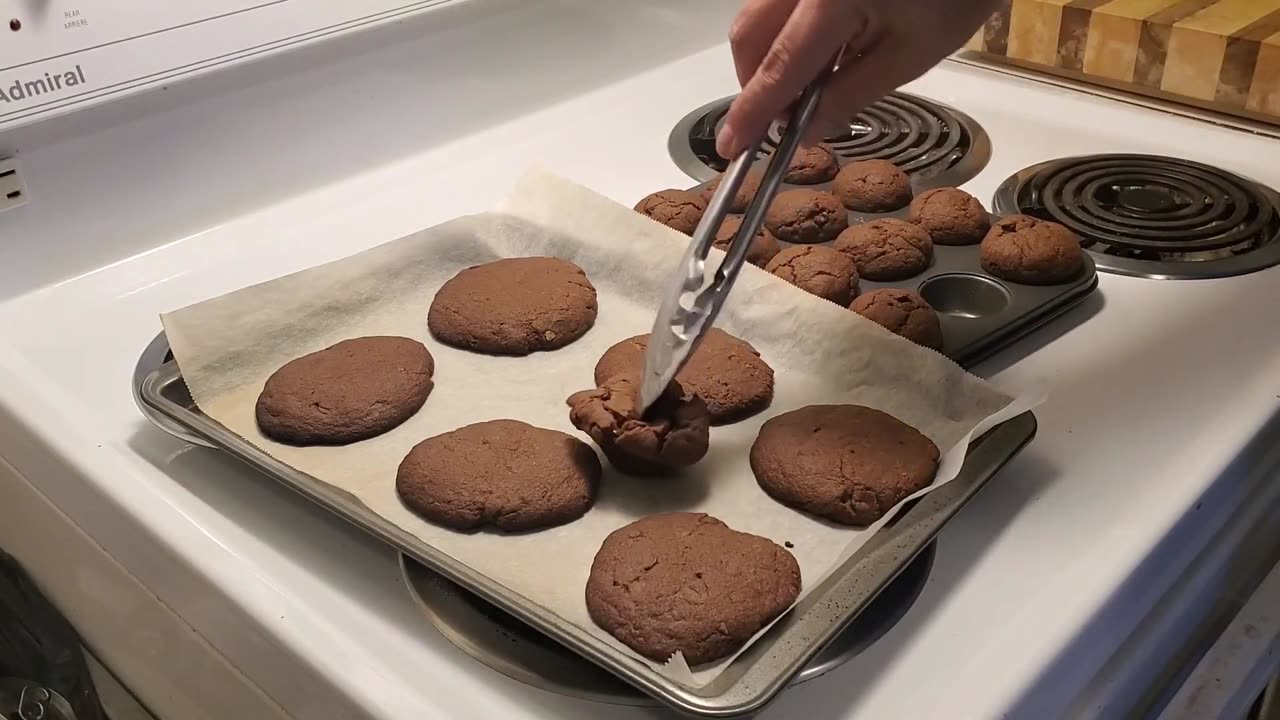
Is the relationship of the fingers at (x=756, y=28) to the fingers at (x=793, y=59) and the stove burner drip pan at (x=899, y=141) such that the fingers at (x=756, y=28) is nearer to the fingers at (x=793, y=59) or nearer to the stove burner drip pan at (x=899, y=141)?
the fingers at (x=793, y=59)

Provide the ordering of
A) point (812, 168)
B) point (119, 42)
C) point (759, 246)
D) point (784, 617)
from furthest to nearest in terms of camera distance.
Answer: point (812, 168) < point (759, 246) < point (119, 42) < point (784, 617)

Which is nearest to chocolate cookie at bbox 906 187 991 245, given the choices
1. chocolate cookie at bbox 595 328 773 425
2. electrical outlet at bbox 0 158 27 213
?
chocolate cookie at bbox 595 328 773 425

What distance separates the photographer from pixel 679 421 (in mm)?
622

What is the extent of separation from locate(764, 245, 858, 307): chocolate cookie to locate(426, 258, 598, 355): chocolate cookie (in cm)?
16

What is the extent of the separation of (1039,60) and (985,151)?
24cm

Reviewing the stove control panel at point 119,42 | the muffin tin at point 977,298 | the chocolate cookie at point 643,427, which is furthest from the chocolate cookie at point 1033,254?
the stove control panel at point 119,42

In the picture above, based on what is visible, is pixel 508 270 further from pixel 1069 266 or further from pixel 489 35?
pixel 1069 266

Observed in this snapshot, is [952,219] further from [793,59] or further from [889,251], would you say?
[793,59]

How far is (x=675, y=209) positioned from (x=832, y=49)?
32 centimetres

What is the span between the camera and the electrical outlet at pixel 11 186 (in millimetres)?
750

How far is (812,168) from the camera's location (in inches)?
39.1

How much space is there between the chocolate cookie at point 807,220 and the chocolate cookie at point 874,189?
38 millimetres

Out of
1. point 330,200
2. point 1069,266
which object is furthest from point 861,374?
point 330,200

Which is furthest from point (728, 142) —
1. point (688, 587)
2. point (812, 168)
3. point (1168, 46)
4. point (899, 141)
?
point (1168, 46)
